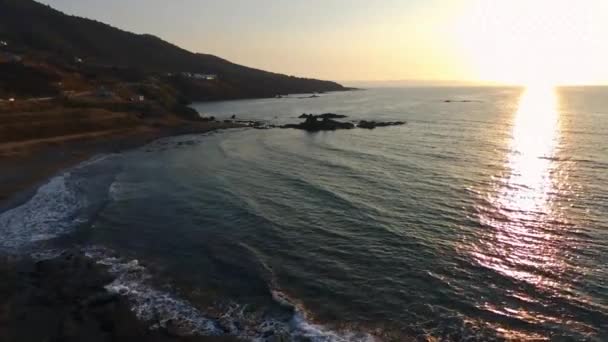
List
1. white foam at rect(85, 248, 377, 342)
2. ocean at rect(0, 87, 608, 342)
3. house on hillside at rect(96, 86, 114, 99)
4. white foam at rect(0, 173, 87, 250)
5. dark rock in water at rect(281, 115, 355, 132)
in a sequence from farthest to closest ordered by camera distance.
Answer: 1. house on hillside at rect(96, 86, 114, 99)
2. dark rock in water at rect(281, 115, 355, 132)
3. white foam at rect(0, 173, 87, 250)
4. ocean at rect(0, 87, 608, 342)
5. white foam at rect(85, 248, 377, 342)

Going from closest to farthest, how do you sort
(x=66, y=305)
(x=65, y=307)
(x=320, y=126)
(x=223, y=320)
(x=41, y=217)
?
(x=223, y=320), (x=65, y=307), (x=66, y=305), (x=41, y=217), (x=320, y=126)

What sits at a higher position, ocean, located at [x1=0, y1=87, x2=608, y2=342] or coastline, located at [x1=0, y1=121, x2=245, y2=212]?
coastline, located at [x1=0, y1=121, x2=245, y2=212]

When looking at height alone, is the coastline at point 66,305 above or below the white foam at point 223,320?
above

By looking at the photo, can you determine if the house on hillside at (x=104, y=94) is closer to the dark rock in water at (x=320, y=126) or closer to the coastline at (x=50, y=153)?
the coastline at (x=50, y=153)

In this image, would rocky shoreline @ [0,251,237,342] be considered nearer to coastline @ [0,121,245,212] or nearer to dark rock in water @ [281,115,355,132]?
coastline @ [0,121,245,212]

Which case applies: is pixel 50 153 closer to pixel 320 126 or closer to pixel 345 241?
pixel 345 241

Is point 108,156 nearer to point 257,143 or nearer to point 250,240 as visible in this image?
point 257,143

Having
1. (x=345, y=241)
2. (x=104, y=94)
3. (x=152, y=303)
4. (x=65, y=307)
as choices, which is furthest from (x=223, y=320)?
(x=104, y=94)

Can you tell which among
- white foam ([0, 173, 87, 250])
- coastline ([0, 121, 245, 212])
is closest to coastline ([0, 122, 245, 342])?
white foam ([0, 173, 87, 250])

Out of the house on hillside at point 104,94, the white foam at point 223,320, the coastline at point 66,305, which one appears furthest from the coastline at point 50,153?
the white foam at point 223,320
